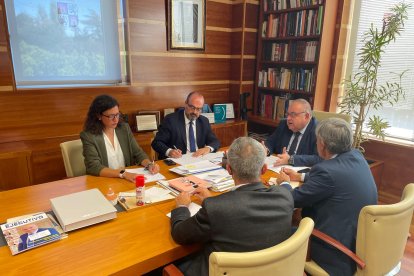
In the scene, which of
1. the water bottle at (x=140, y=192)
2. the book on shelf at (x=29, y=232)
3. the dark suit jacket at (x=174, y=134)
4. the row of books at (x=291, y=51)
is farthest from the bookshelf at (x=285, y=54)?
the book on shelf at (x=29, y=232)

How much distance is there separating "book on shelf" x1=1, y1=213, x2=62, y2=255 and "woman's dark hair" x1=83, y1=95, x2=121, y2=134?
2.96 ft

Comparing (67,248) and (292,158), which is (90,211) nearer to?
(67,248)

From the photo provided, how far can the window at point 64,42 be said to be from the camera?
2.94 meters

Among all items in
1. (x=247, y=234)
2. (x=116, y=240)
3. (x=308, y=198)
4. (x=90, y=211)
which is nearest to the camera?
(x=247, y=234)

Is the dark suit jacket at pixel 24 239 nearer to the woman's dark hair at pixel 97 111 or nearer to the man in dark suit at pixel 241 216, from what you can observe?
the man in dark suit at pixel 241 216

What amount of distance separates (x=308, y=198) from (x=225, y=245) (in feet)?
2.14

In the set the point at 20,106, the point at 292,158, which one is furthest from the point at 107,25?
the point at 292,158

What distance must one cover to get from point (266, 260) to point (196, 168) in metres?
1.23

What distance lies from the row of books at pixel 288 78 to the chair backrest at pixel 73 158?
9.29 ft

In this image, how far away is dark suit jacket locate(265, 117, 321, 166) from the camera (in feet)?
7.72

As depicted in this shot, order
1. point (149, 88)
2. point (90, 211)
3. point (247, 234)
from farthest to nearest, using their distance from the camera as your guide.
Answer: point (149, 88) < point (90, 211) < point (247, 234)

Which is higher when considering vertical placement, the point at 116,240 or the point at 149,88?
the point at 149,88

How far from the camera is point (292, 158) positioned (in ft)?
7.76

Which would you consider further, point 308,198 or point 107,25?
point 107,25
